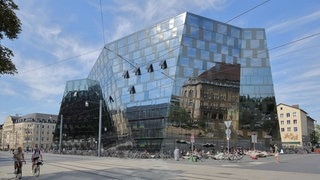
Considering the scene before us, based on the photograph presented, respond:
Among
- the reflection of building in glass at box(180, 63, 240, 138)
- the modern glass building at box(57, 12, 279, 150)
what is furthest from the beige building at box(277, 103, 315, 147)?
the reflection of building in glass at box(180, 63, 240, 138)

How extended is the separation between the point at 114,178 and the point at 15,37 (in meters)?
8.08

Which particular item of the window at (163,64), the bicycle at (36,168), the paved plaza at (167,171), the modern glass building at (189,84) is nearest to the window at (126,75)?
the modern glass building at (189,84)

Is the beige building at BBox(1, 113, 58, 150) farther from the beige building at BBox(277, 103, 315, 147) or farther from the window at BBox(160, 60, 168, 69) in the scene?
the window at BBox(160, 60, 168, 69)

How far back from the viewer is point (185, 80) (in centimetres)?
5359

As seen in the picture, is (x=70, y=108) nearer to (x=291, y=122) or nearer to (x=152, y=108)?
(x=152, y=108)

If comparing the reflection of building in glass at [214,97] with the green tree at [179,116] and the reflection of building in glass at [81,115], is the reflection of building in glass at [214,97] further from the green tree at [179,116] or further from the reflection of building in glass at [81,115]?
the reflection of building in glass at [81,115]

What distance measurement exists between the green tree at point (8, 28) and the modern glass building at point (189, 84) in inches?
1539

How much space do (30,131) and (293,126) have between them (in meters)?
110

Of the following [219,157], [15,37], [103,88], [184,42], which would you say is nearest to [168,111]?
[184,42]

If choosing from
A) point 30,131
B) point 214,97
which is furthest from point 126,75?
point 30,131

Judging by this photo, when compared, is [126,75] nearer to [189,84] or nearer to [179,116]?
[189,84]

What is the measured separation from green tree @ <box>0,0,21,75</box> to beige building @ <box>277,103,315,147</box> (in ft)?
394

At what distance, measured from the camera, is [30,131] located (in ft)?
539

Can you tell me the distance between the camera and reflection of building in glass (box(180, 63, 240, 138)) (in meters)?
54.0
